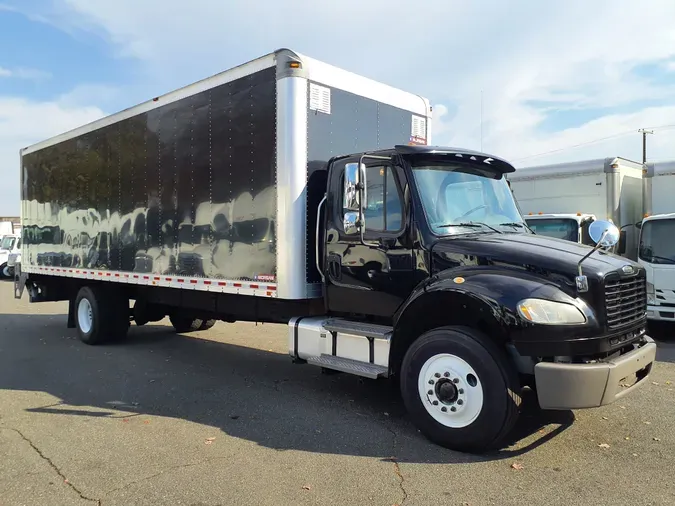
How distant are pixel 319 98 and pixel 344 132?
1.63 ft

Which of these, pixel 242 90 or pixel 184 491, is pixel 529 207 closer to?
pixel 242 90

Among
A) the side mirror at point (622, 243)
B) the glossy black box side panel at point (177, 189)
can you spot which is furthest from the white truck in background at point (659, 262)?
the glossy black box side panel at point (177, 189)

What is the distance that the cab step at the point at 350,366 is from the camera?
5.35 m

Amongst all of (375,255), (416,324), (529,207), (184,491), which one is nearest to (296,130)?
(375,255)

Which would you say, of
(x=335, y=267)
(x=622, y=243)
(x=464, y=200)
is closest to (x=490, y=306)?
(x=464, y=200)

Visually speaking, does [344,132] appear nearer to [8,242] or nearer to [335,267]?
[335,267]

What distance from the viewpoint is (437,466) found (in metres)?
4.33

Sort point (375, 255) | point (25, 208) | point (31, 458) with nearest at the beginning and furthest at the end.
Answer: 1. point (31, 458)
2. point (375, 255)
3. point (25, 208)

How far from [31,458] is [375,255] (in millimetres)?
3425

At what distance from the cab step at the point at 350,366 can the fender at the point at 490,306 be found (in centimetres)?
29

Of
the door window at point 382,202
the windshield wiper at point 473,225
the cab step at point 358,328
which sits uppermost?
the door window at point 382,202

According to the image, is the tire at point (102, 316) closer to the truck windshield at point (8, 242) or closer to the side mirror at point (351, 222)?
the side mirror at point (351, 222)

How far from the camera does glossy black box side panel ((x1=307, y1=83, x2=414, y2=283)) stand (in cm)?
612

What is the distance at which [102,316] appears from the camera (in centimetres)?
963
